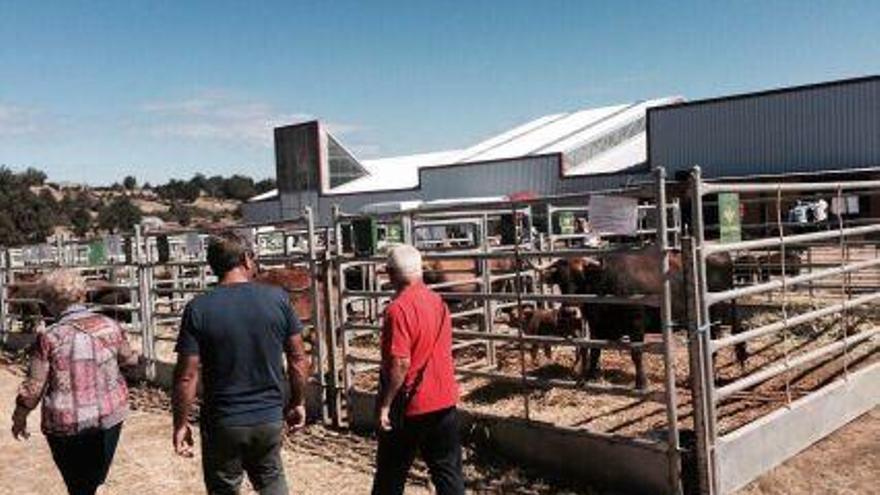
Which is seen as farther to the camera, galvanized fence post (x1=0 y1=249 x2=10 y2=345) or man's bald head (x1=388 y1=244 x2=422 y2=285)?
galvanized fence post (x1=0 y1=249 x2=10 y2=345)

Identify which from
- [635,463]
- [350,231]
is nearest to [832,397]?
[635,463]

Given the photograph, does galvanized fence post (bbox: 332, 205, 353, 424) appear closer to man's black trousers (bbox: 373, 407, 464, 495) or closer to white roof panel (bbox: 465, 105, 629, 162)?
man's black trousers (bbox: 373, 407, 464, 495)

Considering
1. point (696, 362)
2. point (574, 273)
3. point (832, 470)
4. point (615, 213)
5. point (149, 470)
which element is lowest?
point (149, 470)

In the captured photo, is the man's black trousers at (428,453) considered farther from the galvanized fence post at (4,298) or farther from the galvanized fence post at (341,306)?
the galvanized fence post at (4,298)

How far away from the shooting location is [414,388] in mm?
5070

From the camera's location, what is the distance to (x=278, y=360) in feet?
16.1

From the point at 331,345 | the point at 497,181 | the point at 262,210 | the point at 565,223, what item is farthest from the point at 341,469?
the point at 262,210

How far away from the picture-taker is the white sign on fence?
6.30 meters

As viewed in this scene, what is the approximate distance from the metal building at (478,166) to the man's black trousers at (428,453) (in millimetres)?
33205

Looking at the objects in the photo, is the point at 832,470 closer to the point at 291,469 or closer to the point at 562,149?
the point at 291,469

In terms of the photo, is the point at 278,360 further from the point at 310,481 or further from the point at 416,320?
the point at 310,481

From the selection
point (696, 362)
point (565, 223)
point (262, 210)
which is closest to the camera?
point (696, 362)

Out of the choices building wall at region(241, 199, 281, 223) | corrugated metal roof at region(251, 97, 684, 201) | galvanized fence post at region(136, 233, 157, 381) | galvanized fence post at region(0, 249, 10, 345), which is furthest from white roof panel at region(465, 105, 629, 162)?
galvanized fence post at region(136, 233, 157, 381)

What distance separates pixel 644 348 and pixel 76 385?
343 cm
